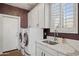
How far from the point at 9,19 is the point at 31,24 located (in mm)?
341

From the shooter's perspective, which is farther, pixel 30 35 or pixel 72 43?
pixel 30 35

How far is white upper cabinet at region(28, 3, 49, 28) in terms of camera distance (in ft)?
5.19

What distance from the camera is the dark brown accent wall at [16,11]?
1529 mm

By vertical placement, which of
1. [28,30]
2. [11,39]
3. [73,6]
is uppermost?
[73,6]

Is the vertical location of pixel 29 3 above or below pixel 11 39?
above

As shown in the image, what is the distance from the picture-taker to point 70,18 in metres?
1.54

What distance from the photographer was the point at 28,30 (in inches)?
63.6

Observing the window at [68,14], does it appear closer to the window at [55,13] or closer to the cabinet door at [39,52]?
the window at [55,13]

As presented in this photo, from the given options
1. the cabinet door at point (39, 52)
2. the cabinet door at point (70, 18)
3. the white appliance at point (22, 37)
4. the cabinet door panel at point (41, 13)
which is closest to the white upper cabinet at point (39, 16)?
the cabinet door panel at point (41, 13)

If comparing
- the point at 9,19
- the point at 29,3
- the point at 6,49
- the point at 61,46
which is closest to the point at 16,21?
the point at 9,19

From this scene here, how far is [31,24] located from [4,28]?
0.41 meters

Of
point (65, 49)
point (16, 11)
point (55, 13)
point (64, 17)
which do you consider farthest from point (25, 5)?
point (65, 49)

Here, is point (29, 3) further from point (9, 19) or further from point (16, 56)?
point (16, 56)

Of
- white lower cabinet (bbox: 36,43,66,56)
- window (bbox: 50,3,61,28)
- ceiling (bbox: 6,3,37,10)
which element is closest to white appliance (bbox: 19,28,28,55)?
white lower cabinet (bbox: 36,43,66,56)
